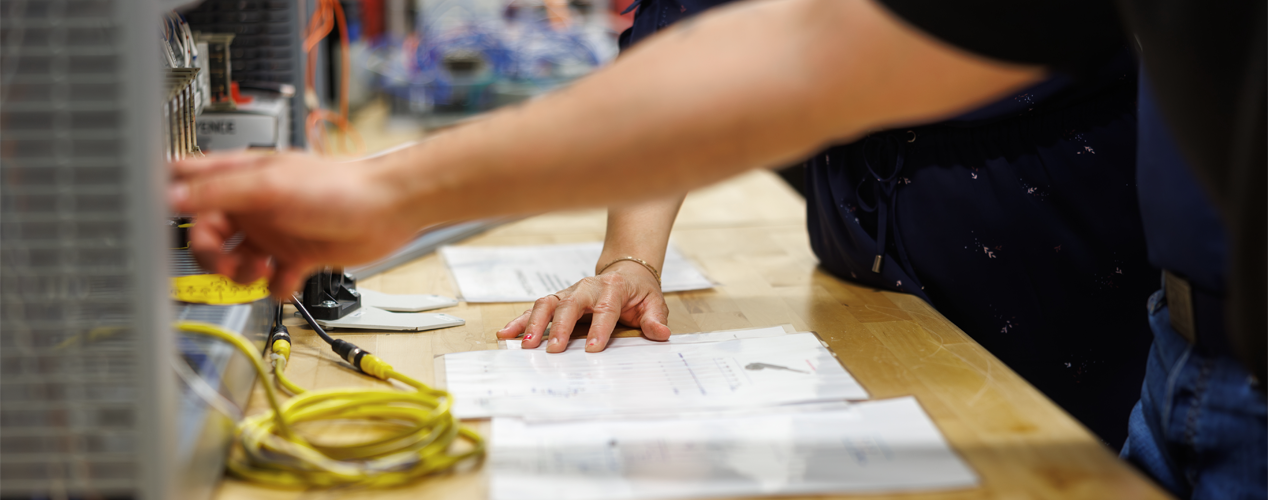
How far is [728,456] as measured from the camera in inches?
23.3

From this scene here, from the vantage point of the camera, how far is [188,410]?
1.79 feet

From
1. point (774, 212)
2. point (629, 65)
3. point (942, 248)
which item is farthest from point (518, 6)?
point (629, 65)

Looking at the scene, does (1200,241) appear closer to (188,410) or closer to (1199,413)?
(1199,413)

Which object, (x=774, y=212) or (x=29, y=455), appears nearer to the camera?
(x=29, y=455)

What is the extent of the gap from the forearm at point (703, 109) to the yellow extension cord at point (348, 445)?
155 millimetres

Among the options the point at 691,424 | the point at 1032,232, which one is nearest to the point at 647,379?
the point at 691,424

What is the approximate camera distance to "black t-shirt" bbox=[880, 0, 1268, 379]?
0.49m

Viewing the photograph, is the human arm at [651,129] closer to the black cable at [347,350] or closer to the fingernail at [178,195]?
the fingernail at [178,195]

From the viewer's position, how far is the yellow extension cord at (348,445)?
56 centimetres

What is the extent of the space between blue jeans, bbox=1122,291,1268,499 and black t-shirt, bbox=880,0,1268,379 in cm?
6

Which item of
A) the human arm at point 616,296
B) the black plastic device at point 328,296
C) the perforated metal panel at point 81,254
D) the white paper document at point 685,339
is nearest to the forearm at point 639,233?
the human arm at point 616,296

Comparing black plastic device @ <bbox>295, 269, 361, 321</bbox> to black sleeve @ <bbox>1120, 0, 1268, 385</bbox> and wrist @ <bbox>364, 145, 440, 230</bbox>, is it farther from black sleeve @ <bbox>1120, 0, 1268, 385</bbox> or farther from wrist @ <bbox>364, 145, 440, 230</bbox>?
black sleeve @ <bbox>1120, 0, 1268, 385</bbox>

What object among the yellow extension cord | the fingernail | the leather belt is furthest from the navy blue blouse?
the fingernail

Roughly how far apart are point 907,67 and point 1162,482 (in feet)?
1.25
